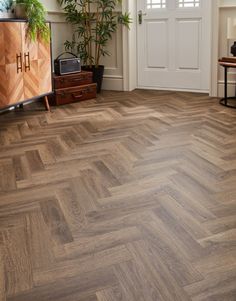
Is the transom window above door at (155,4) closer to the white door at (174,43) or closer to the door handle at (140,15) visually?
the white door at (174,43)

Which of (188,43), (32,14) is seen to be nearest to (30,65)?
(32,14)

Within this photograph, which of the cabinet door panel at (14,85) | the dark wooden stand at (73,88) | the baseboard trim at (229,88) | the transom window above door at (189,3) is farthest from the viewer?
the transom window above door at (189,3)

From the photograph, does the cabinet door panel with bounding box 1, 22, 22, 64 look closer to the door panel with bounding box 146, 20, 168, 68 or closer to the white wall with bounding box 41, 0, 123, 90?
the white wall with bounding box 41, 0, 123, 90

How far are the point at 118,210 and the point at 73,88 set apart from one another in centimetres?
285

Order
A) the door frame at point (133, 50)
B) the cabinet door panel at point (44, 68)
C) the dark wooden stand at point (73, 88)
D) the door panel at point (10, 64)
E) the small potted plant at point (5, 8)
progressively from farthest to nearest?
the door frame at point (133, 50) → the dark wooden stand at point (73, 88) → the cabinet door panel at point (44, 68) → the small potted plant at point (5, 8) → the door panel at point (10, 64)

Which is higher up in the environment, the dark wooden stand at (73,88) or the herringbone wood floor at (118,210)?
the dark wooden stand at (73,88)

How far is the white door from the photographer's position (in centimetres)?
499

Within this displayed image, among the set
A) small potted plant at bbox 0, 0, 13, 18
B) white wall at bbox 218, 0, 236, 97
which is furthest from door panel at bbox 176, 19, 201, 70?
small potted plant at bbox 0, 0, 13, 18

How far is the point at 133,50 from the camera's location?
209 inches

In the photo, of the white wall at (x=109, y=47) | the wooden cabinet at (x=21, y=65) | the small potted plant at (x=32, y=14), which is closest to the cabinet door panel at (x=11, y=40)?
the wooden cabinet at (x=21, y=65)

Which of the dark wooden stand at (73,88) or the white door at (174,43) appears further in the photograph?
the white door at (174,43)

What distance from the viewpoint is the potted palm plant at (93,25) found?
5070 millimetres

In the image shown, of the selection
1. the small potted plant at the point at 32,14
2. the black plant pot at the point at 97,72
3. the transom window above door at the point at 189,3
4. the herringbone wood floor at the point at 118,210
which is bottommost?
the herringbone wood floor at the point at 118,210

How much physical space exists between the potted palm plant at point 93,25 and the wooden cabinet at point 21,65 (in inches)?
44.2
